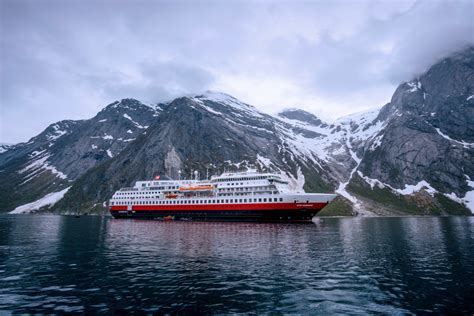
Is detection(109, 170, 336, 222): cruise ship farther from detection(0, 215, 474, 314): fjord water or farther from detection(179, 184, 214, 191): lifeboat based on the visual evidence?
detection(0, 215, 474, 314): fjord water

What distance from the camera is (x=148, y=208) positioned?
4641 inches

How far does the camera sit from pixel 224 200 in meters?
101

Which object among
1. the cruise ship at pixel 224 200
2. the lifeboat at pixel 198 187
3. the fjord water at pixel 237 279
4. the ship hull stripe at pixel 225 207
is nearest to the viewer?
A: the fjord water at pixel 237 279

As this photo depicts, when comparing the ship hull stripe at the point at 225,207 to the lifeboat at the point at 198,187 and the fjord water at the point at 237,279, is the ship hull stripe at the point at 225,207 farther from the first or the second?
the fjord water at the point at 237,279

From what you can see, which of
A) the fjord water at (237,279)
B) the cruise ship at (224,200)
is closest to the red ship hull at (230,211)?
the cruise ship at (224,200)

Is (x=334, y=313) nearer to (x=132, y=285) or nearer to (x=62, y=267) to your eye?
(x=132, y=285)

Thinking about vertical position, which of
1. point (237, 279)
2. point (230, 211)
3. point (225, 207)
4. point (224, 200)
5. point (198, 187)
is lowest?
point (237, 279)

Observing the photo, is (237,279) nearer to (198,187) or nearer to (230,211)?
(230,211)

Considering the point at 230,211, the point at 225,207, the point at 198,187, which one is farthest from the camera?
the point at 198,187

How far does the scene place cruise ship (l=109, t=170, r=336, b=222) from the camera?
90750 millimetres

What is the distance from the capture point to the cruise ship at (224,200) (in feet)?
298

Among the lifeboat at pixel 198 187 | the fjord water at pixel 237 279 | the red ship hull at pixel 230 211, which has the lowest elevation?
the fjord water at pixel 237 279

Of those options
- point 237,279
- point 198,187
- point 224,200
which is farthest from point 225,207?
point 237,279

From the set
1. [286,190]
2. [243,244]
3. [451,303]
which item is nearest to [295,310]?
[451,303]
